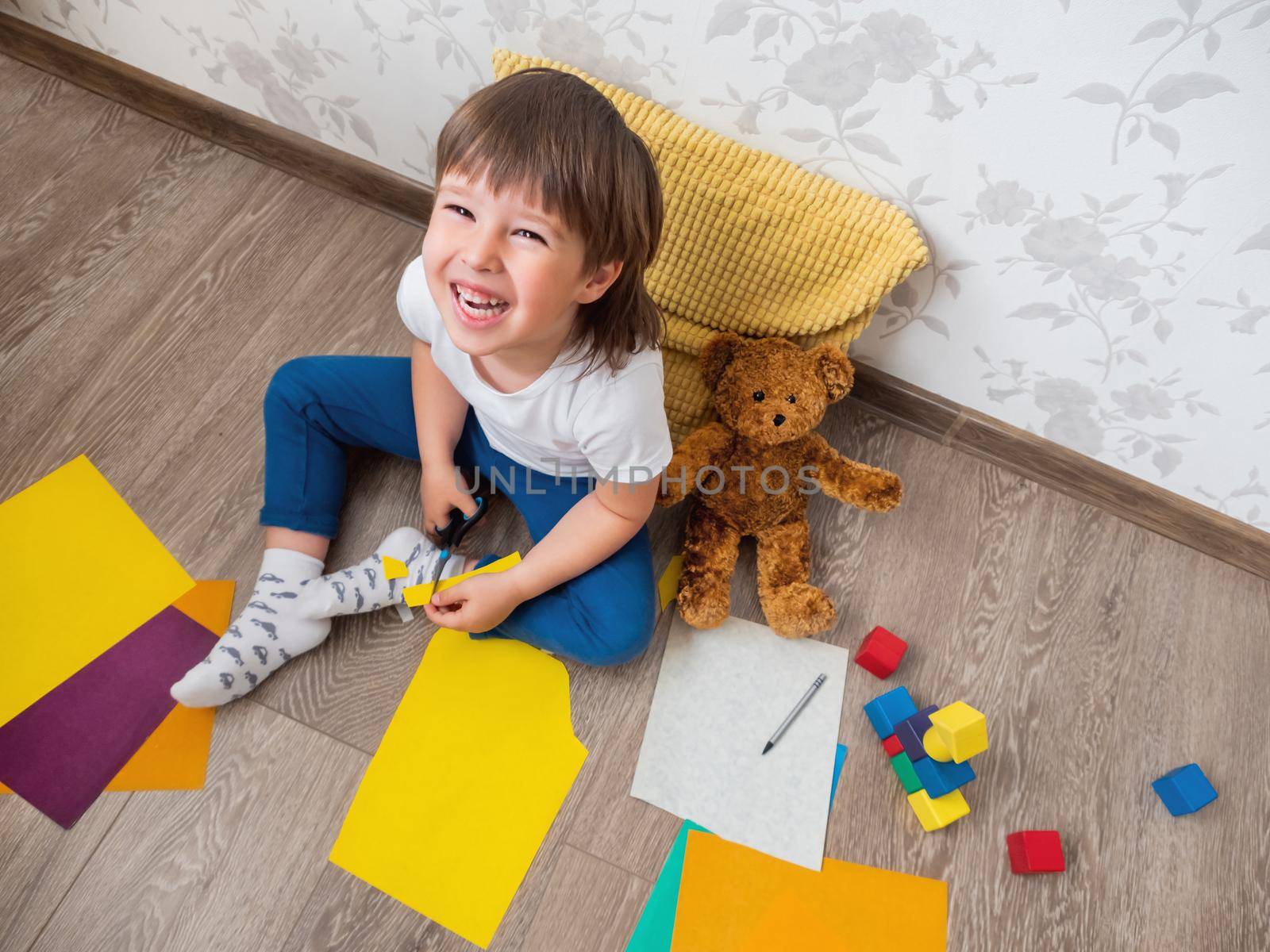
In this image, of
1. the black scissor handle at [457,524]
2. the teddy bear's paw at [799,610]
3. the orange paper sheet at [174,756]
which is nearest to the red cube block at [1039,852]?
the teddy bear's paw at [799,610]

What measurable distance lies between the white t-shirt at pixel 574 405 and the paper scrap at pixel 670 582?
0.69ft

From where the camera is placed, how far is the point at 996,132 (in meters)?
0.82

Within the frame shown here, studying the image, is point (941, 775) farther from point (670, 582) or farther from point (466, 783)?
point (466, 783)

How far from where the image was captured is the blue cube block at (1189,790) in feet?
3.11

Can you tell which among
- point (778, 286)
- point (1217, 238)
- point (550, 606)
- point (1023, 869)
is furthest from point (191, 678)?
point (1217, 238)

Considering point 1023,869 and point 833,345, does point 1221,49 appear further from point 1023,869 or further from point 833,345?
point 1023,869

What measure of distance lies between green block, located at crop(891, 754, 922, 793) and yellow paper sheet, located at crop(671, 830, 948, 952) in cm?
9

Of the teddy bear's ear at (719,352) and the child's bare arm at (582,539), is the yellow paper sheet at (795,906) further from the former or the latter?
the teddy bear's ear at (719,352)

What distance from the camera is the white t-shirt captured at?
2.57 ft

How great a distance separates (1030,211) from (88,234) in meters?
1.16

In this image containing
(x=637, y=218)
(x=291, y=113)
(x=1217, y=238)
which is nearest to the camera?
(x=637, y=218)

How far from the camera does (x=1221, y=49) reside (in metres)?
0.70

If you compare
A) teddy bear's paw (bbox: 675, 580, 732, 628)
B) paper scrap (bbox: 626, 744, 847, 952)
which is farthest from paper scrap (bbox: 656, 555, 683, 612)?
paper scrap (bbox: 626, 744, 847, 952)

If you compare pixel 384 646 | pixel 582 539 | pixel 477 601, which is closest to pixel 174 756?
pixel 384 646
